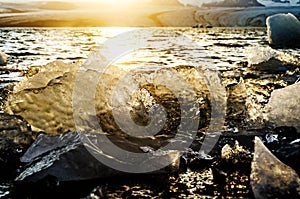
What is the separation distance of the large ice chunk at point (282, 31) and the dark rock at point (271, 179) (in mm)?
23571

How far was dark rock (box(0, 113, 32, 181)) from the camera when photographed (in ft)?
10.6

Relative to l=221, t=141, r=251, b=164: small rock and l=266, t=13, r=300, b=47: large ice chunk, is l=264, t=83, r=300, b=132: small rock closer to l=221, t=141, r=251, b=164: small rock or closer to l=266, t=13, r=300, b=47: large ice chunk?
l=221, t=141, r=251, b=164: small rock

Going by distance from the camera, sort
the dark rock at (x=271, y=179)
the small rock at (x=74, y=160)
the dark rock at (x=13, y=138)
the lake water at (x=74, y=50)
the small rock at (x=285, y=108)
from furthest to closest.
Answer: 1. the lake water at (x=74, y=50)
2. the small rock at (x=285, y=108)
3. the dark rock at (x=13, y=138)
4. the small rock at (x=74, y=160)
5. the dark rock at (x=271, y=179)

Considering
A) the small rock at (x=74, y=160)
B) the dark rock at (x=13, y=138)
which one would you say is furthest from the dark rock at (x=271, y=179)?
the dark rock at (x=13, y=138)

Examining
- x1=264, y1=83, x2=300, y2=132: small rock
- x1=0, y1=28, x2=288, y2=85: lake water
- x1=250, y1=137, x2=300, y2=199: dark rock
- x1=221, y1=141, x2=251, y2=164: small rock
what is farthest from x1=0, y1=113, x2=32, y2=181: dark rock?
x1=0, y1=28, x2=288, y2=85: lake water

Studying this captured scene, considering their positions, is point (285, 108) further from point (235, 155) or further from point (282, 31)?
point (282, 31)

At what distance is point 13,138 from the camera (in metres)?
3.44

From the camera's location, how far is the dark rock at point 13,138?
10.6ft

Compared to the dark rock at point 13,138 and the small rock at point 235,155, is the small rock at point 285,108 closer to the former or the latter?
the small rock at point 235,155

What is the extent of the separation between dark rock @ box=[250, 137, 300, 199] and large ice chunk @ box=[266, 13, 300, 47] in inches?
928

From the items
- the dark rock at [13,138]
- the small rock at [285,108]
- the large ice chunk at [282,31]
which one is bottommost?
the dark rock at [13,138]

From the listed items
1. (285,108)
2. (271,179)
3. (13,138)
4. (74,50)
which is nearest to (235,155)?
(271,179)

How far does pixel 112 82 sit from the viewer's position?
430 cm

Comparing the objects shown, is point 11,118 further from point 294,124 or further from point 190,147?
point 294,124
